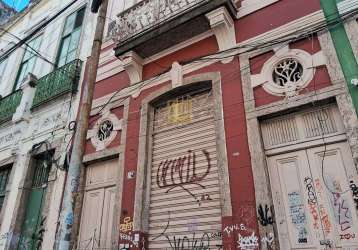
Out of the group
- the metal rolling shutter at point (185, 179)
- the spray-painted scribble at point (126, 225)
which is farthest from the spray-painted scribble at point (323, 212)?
the spray-painted scribble at point (126, 225)

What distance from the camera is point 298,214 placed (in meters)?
4.56

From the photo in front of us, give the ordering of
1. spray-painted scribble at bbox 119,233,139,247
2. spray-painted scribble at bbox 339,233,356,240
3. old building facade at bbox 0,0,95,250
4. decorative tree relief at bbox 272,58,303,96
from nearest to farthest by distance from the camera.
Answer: spray-painted scribble at bbox 339,233,356,240 < decorative tree relief at bbox 272,58,303,96 < spray-painted scribble at bbox 119,233,139,247 < old building facade at bbox 0,0,95,250

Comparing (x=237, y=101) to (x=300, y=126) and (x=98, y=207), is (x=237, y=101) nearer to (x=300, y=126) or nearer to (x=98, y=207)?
(x=300, y=126)

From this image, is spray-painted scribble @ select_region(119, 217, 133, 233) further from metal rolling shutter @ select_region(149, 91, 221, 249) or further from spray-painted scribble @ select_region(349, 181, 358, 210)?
spray-painted scribble @ select_region(349, 181, 358, 210)

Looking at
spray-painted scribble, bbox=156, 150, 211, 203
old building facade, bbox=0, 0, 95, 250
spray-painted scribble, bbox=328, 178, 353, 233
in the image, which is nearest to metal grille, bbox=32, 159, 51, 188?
old building facade, bbox=0, 0, 95, 250

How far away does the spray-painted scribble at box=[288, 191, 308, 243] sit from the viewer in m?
4.43

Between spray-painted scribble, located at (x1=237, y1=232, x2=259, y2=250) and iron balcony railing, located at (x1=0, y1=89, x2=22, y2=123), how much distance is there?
898 cm

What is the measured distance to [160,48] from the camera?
7164 millimetres

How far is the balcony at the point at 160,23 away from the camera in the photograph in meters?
6.30

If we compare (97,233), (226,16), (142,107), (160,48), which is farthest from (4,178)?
(226,16)

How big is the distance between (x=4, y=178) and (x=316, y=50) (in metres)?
9.64

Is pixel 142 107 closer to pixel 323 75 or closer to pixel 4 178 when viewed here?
pixel 323 75

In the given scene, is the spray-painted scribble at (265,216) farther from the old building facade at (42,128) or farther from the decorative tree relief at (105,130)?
the old building facade at (42,128)

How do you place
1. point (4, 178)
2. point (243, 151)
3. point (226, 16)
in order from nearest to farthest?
point (243, 151)
point (226, 16)
point (4, 178)
